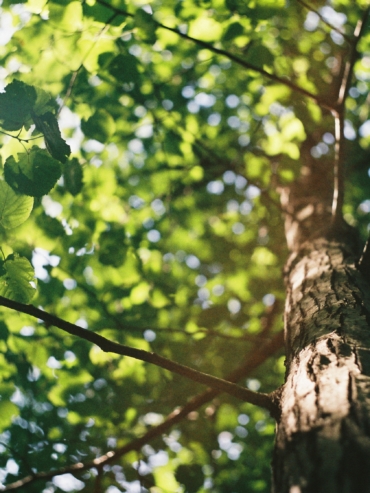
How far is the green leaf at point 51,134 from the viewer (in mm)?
1259

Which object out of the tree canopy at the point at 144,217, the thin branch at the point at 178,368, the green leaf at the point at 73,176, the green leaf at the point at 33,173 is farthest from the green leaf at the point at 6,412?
the green leaf at the point at 33,173

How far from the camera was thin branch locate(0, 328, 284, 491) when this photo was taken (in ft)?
6.60

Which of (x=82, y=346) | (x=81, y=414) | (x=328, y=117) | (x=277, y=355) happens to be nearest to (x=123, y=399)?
(x=81, y=414)

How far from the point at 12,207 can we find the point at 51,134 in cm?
27

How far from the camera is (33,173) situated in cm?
129

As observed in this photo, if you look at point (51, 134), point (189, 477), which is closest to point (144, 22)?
point (51, 134)

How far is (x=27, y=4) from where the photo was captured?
194 centimetres

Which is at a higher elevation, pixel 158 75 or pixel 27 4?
pixel 158 75

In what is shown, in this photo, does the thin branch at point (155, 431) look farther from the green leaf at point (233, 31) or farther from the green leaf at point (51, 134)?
the green leaf at point (233, 31)

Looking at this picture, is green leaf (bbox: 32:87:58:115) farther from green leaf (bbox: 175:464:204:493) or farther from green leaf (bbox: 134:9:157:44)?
green leaf (bbox: 175:464:204:493)

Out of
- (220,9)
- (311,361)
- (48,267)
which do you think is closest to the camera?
(311,361)

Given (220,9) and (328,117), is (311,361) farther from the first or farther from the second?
(328,117)

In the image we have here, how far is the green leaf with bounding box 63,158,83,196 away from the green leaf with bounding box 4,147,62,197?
0.66 meters

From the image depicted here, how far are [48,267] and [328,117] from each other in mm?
2708
